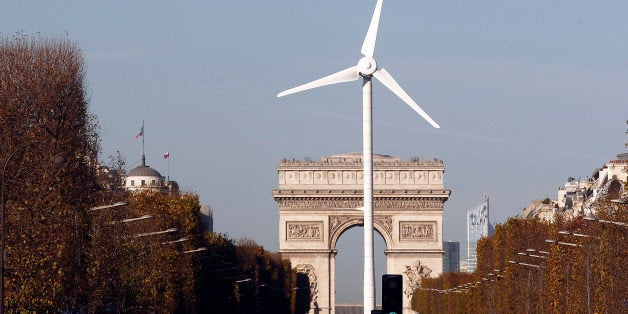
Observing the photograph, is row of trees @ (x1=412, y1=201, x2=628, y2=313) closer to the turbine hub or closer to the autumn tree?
the turbine hub

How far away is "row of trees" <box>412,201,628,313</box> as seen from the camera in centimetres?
7712

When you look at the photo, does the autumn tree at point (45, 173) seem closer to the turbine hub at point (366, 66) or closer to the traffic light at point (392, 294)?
the turbine hub at point (366, 66)

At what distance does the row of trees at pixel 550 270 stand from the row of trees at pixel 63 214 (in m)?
17.9

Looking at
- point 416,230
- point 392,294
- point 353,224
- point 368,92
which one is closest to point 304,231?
point 353,224

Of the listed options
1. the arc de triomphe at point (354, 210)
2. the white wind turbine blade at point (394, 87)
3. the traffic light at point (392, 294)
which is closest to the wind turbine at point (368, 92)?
the white wind turbine blade at point (394, 87)

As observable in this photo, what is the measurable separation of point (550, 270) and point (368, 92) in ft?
64.6

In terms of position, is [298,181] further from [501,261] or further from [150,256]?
[150,256]

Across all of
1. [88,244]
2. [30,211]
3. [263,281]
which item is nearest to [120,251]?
[88,244]

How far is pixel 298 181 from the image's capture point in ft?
502

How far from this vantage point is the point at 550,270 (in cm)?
9038

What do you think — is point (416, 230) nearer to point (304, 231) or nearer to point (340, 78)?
point (304, 231)

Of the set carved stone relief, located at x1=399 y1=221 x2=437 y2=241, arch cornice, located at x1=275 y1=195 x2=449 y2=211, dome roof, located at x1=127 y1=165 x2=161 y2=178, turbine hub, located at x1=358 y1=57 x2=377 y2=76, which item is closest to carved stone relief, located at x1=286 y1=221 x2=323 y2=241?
arch cornice, located at x1=275 y1=195 x2=449 y2=211

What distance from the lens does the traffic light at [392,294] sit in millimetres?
41312

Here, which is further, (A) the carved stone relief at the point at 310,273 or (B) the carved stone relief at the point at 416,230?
(A) the carved stone relief at the point at 310,273
